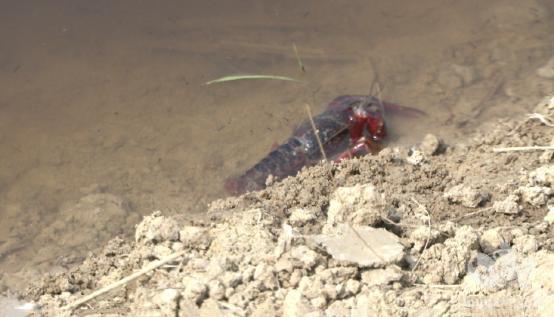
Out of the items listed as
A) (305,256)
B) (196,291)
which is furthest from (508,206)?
(196,291)

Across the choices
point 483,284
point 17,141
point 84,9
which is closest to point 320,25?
point 84,9

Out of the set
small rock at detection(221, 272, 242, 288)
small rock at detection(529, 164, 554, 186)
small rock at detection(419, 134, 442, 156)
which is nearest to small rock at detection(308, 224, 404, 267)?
small rock at detection(221, 272, 242, 288)

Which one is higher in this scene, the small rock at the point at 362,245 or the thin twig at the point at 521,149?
the small rock at the point at 362,245

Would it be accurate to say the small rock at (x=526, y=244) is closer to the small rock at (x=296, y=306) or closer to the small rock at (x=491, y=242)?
the small rock at (x=491, y=242)

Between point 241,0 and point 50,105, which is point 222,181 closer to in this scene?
point 50,105

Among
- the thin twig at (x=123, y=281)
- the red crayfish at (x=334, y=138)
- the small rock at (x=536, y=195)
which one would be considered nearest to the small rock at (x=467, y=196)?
the small rock at (x=536, y=195)

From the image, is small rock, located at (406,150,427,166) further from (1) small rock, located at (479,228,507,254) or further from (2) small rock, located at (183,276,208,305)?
(2) small rock, located at (183,276,208,305)

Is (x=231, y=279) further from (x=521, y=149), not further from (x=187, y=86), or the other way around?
(x=187, y=86)
